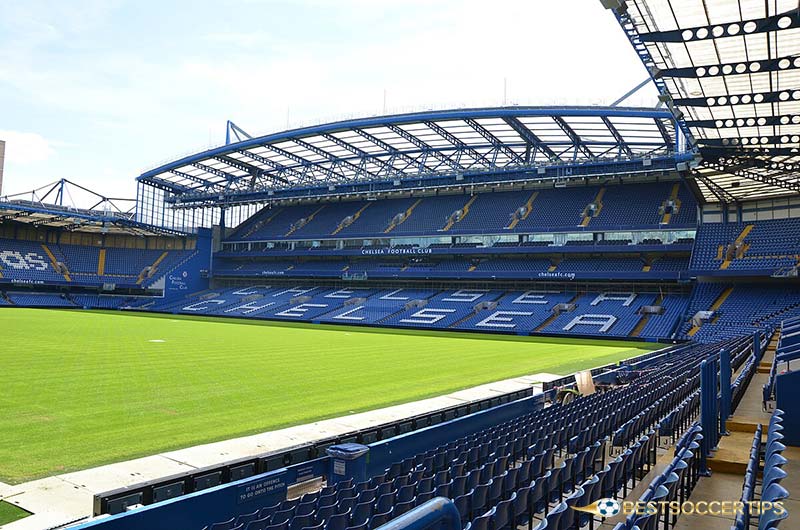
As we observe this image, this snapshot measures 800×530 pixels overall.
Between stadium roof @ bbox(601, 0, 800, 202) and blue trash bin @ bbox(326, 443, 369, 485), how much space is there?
454 inches

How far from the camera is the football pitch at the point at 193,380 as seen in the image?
12055 millimetres

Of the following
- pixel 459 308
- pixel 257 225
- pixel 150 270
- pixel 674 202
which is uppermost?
pixel 674 202

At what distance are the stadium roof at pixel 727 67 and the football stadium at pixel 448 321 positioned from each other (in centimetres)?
9

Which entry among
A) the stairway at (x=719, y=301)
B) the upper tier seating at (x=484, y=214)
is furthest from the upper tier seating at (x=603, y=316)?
the upper tier seating at (x=484, y=214)

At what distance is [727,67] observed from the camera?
1698 centimetres

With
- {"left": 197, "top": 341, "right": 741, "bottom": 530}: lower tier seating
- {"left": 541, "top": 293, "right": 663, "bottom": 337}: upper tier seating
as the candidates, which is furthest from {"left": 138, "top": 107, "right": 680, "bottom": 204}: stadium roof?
{"left": 197, "top": 341, "right": 741, "bottom": 530}: lower tier seating

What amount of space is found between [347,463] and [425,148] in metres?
43.9

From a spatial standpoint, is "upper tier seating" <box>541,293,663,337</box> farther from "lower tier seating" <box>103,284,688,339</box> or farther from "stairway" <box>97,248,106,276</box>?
"stairway" <box>97,248,106,276</box>

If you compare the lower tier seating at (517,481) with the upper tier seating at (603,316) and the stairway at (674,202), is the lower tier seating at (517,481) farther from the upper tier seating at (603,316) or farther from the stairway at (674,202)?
the stairway at (674,202)

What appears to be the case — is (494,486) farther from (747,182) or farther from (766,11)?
(747,182)

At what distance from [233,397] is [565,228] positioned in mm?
42248

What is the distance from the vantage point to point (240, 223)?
253 feet

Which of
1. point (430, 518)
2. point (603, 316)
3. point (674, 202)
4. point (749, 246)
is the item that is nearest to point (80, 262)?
point (603, 316)

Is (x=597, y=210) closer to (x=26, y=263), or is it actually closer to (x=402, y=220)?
(x=402, y=220)
